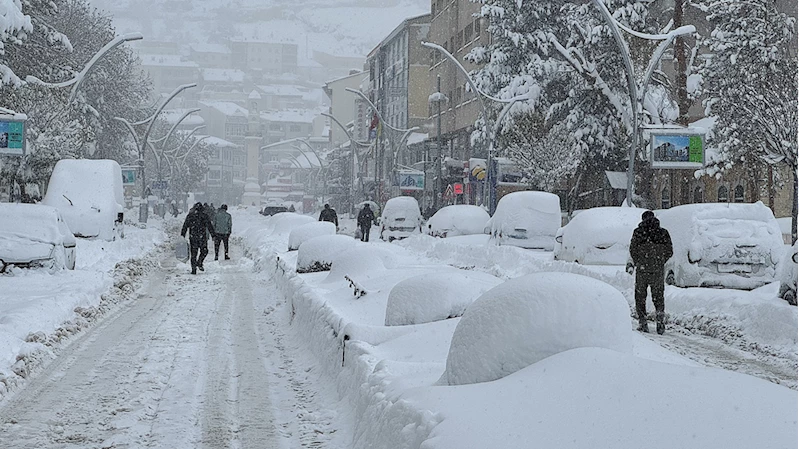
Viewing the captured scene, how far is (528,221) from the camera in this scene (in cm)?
2773

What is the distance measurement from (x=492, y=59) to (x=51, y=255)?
1070 inches

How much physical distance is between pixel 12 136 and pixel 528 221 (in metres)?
13.2

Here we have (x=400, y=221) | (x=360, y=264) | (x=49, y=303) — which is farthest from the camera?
(x=400, y=221)

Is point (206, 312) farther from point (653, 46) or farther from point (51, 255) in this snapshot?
point (653, 46)

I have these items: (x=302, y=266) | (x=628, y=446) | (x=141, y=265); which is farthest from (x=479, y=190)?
(x=628, y=446)

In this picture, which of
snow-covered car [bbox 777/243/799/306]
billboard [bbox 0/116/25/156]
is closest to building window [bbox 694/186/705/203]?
billboard [bbox 0/116/25/156]

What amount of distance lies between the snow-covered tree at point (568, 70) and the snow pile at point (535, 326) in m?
33.2

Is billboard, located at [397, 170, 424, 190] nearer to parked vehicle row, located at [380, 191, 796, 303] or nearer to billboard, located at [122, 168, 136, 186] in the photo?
billboard, located at [122, 168, 136, 186]

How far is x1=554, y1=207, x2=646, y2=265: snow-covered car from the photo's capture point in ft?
68.8

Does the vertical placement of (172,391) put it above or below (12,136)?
below

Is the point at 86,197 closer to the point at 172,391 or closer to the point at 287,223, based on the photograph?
the point at 287,223

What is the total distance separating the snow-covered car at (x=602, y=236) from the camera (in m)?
21.0

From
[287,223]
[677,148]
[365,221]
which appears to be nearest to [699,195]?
[365,221]

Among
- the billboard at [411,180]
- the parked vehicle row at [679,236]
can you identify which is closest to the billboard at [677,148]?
the parked vehicle row at [679,236]
